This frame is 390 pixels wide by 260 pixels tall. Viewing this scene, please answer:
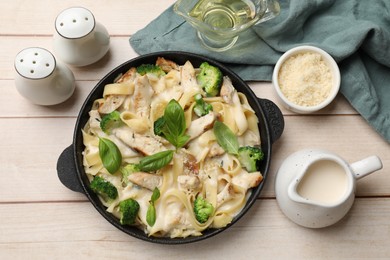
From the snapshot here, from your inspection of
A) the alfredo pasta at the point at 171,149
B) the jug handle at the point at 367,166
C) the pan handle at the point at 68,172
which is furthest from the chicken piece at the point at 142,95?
the jug handle at the point at 367,166

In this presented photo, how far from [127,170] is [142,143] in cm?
12

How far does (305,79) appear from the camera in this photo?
2.19 metres

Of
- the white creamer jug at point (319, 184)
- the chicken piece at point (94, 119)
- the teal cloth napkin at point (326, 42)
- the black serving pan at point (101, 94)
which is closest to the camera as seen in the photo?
the white creamer jug at point (319, 184)

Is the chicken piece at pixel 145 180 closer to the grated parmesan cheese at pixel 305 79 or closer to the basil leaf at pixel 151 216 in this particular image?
the basil leaf at pixel 151 216

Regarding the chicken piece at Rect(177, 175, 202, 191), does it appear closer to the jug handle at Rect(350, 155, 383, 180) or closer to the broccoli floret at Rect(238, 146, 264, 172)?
the broccoli floret at Rect(238, 146, 264, 172)

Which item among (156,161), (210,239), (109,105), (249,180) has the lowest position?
(210,239)

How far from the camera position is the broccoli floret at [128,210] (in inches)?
78.1

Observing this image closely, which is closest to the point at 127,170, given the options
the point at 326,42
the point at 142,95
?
the point at 142,95

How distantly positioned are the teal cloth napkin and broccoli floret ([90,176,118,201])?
2.05 ft

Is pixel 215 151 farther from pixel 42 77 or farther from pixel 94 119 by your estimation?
pixel 42 77

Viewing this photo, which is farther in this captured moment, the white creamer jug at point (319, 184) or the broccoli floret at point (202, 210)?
the broccoli floret at point (202, 210)

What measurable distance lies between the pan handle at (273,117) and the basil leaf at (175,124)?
339mm

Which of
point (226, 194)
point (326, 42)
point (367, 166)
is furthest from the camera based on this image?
point (326, 42)

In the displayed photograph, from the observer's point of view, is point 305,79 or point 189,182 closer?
point 189,182
